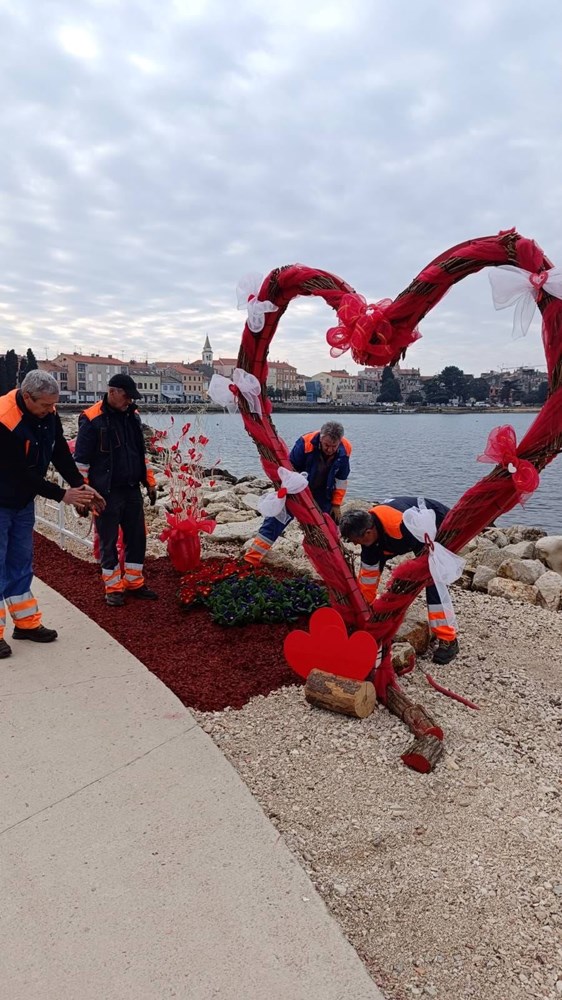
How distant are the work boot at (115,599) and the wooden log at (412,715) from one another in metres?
2.45

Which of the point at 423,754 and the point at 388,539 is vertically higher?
the point at 388,539

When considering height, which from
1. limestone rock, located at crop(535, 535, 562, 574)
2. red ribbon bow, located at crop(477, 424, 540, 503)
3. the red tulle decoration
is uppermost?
red ribbon bow, located at crop(477, 424, 540, 503)

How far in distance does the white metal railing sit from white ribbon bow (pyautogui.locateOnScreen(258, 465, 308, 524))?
2966 millimetres

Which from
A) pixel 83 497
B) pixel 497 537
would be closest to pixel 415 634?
pixel 83 497

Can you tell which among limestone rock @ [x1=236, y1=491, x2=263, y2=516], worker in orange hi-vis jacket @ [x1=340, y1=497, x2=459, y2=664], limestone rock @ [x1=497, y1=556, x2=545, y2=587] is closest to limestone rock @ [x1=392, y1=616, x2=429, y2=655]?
worker in orange hi-vis jacket @ [x1=340, y1=497, x2=459, y2=664]

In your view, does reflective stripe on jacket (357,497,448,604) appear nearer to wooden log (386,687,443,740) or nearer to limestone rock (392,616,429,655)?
limestone rock (392,616,429,655)

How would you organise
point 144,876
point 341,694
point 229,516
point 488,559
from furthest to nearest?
point 229,516 < point 488,559 < point 341,694 < point 144,876

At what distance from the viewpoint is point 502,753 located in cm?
311

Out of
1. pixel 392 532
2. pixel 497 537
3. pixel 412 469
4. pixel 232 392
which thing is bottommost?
pixel 412 469

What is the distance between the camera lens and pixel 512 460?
2.77 m

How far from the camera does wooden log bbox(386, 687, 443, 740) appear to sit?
3.06m

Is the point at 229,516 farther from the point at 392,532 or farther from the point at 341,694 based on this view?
the point at 341,694

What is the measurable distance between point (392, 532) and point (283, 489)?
2.89 ft

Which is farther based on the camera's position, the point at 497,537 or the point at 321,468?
the point at 497,537
